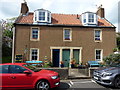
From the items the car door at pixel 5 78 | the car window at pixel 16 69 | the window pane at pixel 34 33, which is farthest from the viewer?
the window pane at pixel 34 33

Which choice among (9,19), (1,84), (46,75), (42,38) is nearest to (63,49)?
Result: (42,38)

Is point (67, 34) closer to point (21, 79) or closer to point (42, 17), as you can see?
point (42, 17)

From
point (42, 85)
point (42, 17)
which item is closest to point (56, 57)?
point (42, 17)

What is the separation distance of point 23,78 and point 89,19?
1233 cm

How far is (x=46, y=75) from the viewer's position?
5734 mm

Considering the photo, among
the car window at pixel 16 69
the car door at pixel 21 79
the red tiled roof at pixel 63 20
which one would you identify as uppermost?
the red tiled roof at pixel 63 20

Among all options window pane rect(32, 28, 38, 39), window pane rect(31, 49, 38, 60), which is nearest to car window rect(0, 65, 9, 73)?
window pane rect(31, 49, 38, 60)

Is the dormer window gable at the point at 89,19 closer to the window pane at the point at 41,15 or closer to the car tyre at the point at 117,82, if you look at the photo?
the window pane at the point at 41,15

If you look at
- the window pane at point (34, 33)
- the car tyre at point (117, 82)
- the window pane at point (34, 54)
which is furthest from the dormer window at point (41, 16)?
the car tyre at point (117, 82)

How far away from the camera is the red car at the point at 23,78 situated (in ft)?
17.8

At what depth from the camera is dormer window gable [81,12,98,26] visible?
47.9 ft

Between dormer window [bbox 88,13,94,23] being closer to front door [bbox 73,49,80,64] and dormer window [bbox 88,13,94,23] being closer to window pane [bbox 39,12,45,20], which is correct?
front door [bbox 73,49,80,64]

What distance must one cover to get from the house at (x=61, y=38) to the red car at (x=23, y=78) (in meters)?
7.76

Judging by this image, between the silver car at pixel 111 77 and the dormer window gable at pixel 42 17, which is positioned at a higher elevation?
the dormer window gable at pixel 42 17
